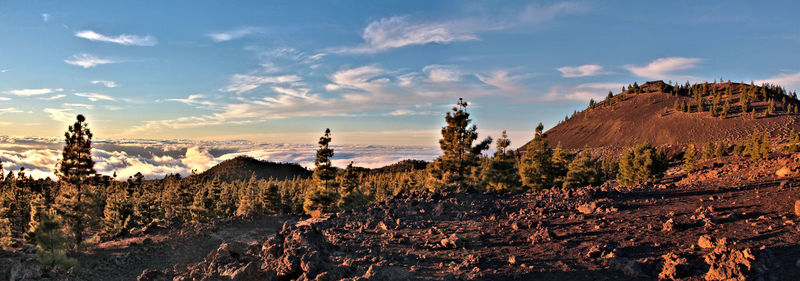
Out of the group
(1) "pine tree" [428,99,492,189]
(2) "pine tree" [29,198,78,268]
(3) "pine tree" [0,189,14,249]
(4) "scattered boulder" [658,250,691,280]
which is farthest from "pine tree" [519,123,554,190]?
(3) "pine tree" [0,189,14,249]

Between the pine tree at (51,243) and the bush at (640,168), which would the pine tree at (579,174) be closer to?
the bush at (640,168)

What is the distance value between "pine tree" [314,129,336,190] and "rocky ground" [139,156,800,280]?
34.9m

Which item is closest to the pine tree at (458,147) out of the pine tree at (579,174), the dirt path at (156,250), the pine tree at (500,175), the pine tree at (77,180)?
the pine tree at (500,175)

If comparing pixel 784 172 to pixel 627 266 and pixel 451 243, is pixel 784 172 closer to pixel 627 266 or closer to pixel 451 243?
pixel 627 266

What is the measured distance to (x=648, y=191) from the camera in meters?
19.5

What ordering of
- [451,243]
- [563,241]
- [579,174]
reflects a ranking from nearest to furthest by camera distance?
[563,241] < [451,243] < [579,174]

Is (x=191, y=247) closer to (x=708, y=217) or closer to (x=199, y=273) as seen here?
(x=199, y=273)

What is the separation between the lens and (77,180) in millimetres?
38156

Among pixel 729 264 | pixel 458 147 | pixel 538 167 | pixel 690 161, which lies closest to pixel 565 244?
pixel 729 264

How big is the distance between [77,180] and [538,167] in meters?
53.4

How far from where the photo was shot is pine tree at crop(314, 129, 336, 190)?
172ft

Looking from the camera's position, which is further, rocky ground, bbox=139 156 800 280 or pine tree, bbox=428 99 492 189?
pine tree, bbox=428 99 492 189

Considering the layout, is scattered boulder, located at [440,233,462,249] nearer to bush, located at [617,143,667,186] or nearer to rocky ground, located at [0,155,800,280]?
rocky ground, located at [0,155,800,280]

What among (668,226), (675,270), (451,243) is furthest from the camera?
(451,243)
